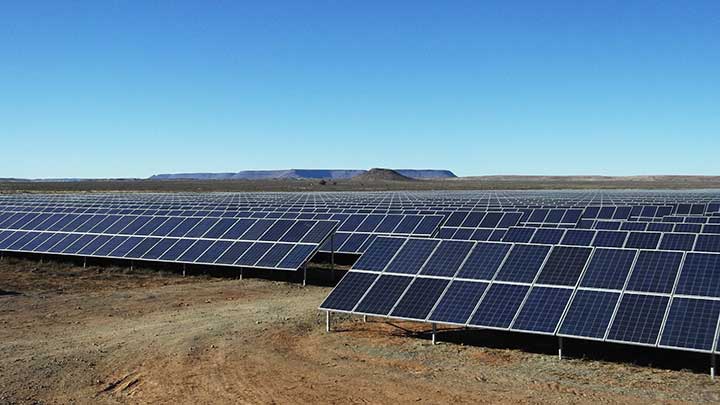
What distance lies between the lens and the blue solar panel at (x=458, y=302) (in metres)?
14.4

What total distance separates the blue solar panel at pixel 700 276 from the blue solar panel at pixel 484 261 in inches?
157

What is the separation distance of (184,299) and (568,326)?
12.5 m

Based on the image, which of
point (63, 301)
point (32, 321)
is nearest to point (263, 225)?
point (63, 301)

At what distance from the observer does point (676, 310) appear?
1298 cm

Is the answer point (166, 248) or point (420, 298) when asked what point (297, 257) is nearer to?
point (166, 248)

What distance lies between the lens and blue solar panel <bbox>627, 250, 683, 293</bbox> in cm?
1380

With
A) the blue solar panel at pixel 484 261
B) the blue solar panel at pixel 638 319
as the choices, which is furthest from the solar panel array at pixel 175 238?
the blue solar panel at pixel 638 319

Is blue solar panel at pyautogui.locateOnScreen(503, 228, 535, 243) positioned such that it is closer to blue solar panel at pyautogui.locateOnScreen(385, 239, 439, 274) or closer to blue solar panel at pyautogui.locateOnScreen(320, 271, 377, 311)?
blue solar panel at pyautogui.locateOnScreen(385, 239, 439, 274)

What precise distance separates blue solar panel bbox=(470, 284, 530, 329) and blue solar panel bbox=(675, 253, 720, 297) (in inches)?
126

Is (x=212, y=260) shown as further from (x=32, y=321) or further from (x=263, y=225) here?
(x=32, y=321)

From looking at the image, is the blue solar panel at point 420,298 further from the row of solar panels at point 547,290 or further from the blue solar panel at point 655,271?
the blue solar panel at point 655,271

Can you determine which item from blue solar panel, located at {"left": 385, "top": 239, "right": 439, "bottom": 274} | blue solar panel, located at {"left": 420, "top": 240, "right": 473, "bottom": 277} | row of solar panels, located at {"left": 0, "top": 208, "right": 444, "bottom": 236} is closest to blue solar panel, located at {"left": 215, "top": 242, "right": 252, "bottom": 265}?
row of solar panels, located at {"left": 0, "top": 208, "right": 444, "bottom": 236}

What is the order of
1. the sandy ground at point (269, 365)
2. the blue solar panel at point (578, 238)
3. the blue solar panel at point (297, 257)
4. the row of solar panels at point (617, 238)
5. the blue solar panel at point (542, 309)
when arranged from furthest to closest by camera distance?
the blue solar panel at point (578, 238) < the blue solar panel at point (297, 257) < the row of solar panels at point (617, 238) < the blue solar panel at point (542, 309) < the sandy ground at point (269, 365)

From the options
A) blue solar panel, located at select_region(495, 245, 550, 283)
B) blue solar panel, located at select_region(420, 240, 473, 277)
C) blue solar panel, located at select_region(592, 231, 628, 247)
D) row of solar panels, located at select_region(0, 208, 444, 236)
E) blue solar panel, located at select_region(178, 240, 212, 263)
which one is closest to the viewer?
blue solar panel, located at select_region(495, 245, 550, 283)
